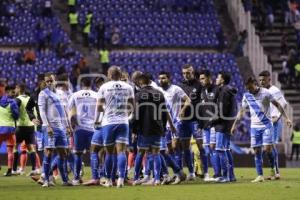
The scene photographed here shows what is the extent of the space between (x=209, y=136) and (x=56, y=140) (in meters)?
4.03

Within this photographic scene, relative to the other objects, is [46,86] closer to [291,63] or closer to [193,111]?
[193,111]

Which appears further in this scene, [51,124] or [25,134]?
[25,134]

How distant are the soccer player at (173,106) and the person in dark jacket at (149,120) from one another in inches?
30.5

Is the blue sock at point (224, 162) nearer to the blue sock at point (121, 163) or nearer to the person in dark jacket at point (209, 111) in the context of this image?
the person in dark jacket at point (209, 111)

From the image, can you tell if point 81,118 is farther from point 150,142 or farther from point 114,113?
Result: point 150,142

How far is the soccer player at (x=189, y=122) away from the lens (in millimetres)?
19797

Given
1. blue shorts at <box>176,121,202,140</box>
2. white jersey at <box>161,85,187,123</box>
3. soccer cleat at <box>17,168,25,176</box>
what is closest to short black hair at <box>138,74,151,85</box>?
white jersey at <box>161,85,187,123</box>

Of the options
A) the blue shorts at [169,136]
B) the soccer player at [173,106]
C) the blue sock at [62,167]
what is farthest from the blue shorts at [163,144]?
the blue sock at [62,167]

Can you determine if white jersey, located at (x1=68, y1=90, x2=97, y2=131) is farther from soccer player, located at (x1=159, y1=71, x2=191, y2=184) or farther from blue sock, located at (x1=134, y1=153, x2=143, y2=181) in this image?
soccer player, located at (x1=159, y1=71, x2=191, y2=184)

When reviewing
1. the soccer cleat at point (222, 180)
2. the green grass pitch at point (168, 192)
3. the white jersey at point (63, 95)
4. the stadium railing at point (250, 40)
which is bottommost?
the green grass pitch at point (168, 192)

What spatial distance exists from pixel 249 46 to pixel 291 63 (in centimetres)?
212

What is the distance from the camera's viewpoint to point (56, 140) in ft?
59.0

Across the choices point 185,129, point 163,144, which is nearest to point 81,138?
point 163,144

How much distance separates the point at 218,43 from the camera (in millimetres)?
42812
